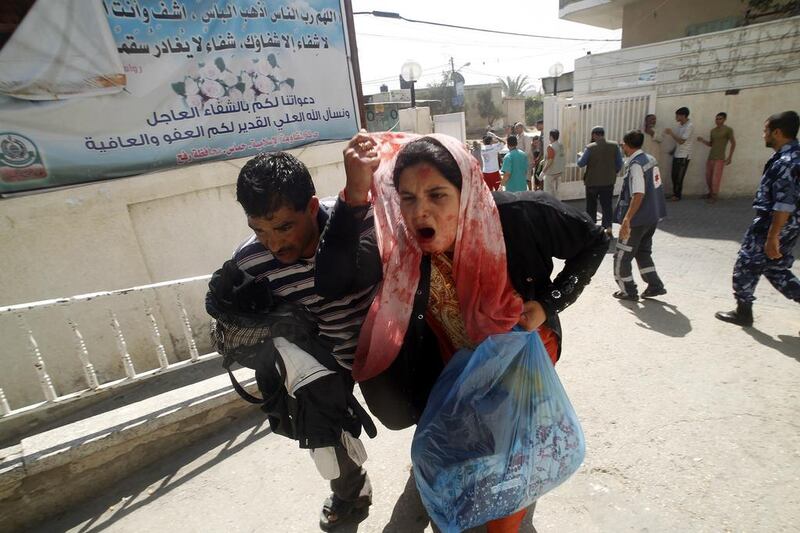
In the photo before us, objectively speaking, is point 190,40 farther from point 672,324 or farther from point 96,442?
point 672,324

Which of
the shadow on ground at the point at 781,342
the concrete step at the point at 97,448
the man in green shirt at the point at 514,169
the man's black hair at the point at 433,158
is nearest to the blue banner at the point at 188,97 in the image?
the concrete step at the point at 97,448

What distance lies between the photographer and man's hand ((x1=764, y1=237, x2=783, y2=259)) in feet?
9.64

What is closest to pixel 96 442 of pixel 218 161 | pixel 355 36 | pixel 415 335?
pixel 415 335

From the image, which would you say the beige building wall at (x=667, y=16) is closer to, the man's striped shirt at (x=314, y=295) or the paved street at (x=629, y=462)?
the paved street at (x=629, y=462)

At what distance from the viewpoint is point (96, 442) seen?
2.29 m

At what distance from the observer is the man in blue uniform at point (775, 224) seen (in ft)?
9.32

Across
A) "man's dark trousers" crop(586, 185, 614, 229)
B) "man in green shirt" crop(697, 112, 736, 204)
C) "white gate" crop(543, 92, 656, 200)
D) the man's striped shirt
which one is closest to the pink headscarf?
the man's striped shirt

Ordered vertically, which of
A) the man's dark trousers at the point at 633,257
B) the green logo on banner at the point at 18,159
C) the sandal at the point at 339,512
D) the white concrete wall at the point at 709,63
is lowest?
the sandal at the point at 339,512

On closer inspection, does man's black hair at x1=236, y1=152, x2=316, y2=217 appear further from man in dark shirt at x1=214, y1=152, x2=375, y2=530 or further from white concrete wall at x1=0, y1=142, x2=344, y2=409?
white concrete wall at x1=0, y1=142, x2=344, y2=409

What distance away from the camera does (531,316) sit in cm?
150

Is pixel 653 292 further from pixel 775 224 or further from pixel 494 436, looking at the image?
pixel 494 436

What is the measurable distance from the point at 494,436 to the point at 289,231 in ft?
3.23

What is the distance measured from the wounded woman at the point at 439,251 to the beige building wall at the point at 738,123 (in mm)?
8216

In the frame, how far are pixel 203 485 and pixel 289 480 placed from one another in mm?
493
